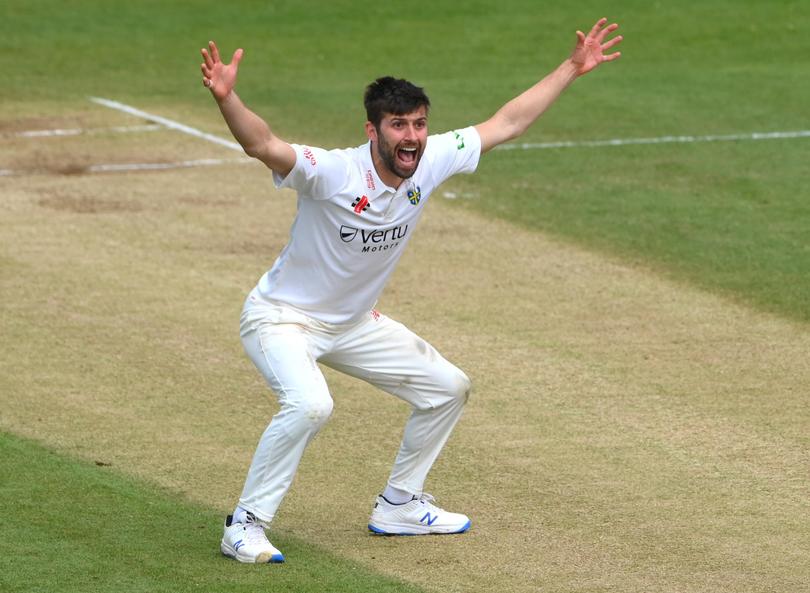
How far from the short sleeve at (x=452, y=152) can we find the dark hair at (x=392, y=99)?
48 centimetres

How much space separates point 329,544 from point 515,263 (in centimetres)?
637

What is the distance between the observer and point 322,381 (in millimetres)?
8422

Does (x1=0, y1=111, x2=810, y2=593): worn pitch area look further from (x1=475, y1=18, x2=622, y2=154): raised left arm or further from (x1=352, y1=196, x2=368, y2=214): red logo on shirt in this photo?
(x1=475, y1=18, x2=622, y2=154): raised left arm

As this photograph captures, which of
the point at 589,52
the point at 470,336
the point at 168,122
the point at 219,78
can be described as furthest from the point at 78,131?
the point at 219,78

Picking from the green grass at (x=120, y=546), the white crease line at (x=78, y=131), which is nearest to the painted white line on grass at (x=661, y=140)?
the white crease line at (x=78, y=131)

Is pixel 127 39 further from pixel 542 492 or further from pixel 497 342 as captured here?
pixel 542 492

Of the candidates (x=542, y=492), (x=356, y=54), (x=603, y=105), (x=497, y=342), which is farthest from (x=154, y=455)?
(x=356, y=54)

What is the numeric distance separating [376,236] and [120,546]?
2.09m

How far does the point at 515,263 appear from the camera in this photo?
14.6m

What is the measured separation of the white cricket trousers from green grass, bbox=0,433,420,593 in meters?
0.38

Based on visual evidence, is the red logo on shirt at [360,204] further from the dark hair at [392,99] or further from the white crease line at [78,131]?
the white crease line at [78,131]

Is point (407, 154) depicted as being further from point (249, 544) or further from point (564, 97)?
point (564, 97)

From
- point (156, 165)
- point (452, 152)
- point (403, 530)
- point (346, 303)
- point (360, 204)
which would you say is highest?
point (452, 152)

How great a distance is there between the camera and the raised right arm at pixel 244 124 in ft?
26.2
